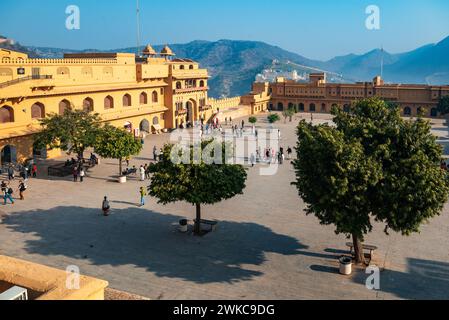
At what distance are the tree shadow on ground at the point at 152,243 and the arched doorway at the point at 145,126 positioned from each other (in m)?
27.6

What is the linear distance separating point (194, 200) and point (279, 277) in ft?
15.5

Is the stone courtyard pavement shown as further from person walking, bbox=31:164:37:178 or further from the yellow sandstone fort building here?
the yellow sandstone fort building

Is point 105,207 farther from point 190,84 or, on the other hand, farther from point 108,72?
point 190,84

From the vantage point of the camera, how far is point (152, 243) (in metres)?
18.9

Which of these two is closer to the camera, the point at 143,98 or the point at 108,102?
the point at 108,102

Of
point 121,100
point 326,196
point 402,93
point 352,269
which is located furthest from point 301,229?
point 402,93

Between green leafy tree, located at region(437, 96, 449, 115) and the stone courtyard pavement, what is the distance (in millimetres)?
51481

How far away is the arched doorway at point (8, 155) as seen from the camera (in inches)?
1321

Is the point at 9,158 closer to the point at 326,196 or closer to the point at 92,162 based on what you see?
the point at 92,162

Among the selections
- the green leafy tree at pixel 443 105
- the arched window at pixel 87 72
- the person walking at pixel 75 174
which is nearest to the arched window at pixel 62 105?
the arched window at pixel 87 72

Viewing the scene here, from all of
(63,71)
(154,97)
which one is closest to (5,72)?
(63,71)

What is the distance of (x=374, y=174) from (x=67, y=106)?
29.5m

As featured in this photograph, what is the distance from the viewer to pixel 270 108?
84.7 m

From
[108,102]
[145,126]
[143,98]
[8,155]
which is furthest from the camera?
[145,126]
